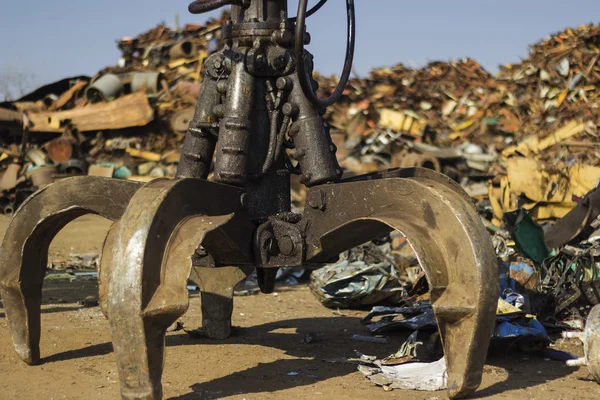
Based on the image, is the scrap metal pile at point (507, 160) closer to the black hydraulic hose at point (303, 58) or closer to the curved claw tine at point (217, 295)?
the curved claw tine at point (217, 295)

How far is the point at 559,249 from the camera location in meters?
6.36

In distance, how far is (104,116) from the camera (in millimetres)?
15234

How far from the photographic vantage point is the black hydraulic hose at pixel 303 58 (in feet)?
13.0

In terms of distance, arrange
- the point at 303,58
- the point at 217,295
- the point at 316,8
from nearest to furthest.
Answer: the point at 303,58 → the point at 316,8 → the point at 217,295

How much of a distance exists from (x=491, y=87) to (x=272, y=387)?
1518cm

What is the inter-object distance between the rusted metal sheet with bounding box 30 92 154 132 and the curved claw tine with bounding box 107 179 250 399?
11758 mm

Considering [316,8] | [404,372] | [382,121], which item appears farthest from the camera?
[382,121]

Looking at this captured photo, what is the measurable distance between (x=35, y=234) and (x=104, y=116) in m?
11.1

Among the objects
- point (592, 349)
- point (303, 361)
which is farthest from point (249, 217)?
point (592, 349)

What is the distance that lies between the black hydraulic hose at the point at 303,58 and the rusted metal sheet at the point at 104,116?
10888mm

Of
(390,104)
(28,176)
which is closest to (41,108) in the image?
(28,176)

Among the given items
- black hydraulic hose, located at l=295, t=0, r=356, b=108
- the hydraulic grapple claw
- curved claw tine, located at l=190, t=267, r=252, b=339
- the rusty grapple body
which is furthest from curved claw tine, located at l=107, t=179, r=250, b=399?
the hydraulic grapple claw

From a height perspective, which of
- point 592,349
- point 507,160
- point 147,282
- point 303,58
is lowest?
point 592,349

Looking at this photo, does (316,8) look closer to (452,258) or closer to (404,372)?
(452,258)
